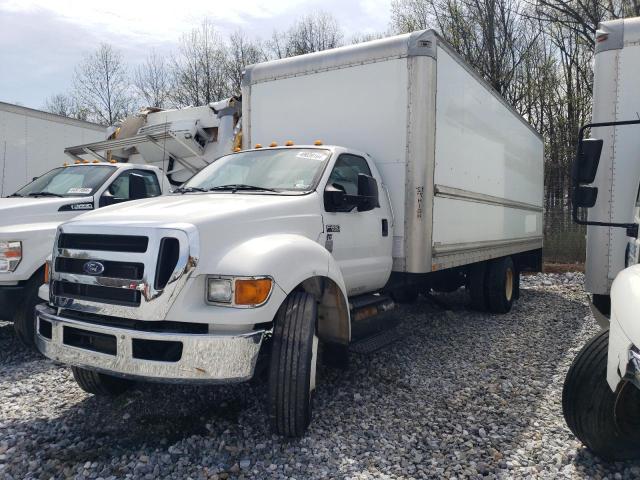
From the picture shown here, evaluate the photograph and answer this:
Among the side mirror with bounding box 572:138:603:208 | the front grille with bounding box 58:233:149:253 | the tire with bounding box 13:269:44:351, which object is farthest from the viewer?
the tire with bounding box 13:269:44:351

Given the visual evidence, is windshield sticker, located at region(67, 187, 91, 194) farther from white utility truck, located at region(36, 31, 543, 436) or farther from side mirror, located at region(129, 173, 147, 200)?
white utility truck, located at region(36, 31, 543, 436)

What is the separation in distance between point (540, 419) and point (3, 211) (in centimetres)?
546

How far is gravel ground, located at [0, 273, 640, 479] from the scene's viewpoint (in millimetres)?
3066

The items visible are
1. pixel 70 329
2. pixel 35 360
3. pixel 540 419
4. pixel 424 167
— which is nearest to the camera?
pixel 70 329

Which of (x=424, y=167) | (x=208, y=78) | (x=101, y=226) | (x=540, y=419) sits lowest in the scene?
(x=540, y=419)

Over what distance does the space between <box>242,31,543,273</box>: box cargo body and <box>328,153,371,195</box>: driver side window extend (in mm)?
373

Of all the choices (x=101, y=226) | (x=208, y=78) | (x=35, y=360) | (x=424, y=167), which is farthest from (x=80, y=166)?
(x=208, y=78)

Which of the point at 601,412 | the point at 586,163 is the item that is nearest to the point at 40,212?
the point at 586,163

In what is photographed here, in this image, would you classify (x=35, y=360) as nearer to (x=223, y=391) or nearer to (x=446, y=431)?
(x=223, y=391)

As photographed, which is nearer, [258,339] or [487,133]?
[258,339]

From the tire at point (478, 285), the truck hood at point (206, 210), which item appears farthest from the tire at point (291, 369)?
the tire at point (478, 285)

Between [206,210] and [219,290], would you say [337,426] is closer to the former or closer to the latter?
[219,290]

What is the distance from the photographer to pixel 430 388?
4434mm

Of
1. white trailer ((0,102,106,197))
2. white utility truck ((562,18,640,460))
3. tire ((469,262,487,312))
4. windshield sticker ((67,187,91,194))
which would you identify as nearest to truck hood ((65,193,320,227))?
white utility truck ((562,18,640,460))
